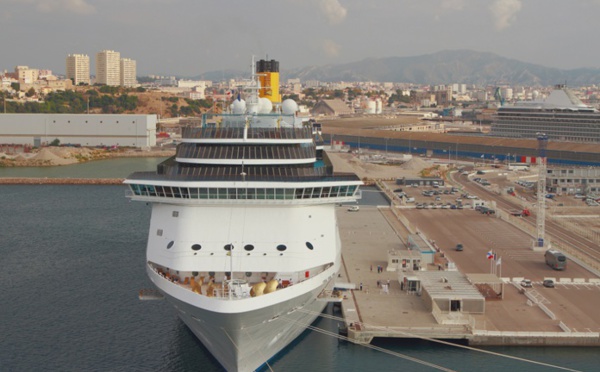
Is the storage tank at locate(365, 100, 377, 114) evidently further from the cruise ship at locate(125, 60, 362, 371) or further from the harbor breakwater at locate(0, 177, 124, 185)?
the cruise ship at locate(125, 60, 362, 371)

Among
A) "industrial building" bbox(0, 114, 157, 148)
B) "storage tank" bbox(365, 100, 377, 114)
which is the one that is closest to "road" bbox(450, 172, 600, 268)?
"industrial building" bbox(0, 114, 157, 148)

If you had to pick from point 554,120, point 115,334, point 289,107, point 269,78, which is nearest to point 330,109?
point 554,120

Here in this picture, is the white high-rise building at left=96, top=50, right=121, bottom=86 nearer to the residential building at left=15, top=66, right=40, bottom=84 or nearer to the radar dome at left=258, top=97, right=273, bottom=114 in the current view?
the residential building at left=15, top=66, right=40, bottom=84

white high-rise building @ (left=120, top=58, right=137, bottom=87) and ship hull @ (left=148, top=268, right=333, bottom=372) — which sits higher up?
white high-rise building @ (left=120, top=58, right=137, bottom=87)

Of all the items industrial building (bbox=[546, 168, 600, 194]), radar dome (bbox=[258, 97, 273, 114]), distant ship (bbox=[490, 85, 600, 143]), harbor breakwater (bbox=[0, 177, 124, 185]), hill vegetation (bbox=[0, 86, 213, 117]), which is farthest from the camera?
hill vegetation (bbox=[0, 86, 213, 117])

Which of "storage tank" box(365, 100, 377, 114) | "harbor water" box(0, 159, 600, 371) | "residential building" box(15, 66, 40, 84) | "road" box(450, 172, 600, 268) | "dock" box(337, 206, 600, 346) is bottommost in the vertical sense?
"harbor water" box(0, 159, 600, 371)

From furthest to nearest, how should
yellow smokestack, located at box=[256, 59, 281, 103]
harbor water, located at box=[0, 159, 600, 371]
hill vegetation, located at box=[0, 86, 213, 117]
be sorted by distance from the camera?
hill vegetation, located at box=[0, 86, 213, 117], yellow smokestack, located at box=[256, 59, 281, 103], harbor water, located at box=[0, 159, 600, 371]

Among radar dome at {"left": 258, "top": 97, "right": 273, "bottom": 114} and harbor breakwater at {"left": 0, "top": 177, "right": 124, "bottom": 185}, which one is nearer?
radar dome at {"left": 258, "top": 97, "right": 273, "bottom": 114}
